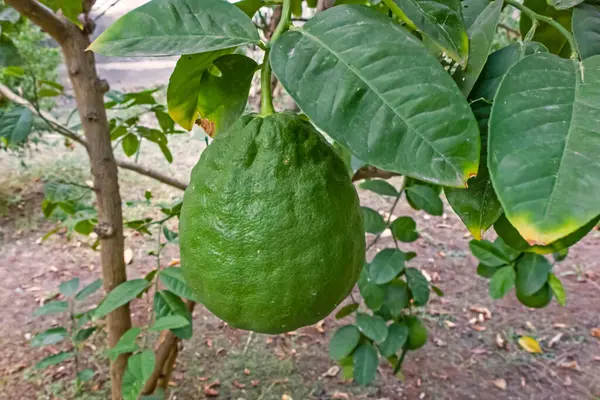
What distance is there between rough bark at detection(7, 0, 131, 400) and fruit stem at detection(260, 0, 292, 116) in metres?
0.63

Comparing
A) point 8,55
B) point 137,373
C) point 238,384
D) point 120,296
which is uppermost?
point 8,55

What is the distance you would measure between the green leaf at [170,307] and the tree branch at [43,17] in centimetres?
57

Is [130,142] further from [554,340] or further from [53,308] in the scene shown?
[554,340]

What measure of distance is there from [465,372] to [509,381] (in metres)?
0.16

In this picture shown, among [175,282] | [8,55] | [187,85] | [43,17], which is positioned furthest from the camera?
[8,55]

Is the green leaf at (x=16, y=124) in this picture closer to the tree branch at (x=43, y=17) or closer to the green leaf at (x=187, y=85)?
the tree branch at (x=43, y=17)

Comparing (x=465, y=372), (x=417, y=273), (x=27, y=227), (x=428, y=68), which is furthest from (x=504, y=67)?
(x=27, y=227)

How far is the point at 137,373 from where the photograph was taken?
1011 mm

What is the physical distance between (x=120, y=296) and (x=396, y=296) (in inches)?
28.6

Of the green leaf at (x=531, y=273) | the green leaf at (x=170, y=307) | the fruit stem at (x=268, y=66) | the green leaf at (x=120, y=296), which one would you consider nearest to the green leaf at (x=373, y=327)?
the green leaf at (x=531, y=273)

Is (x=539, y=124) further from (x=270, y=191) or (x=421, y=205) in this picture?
(x=421, y=205)

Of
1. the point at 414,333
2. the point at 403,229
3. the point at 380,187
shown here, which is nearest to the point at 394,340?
the point at 414,333

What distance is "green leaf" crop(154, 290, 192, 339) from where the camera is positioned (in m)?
1.12

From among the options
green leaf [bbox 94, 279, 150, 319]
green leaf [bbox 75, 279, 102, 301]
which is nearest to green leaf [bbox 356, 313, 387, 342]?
green leaf [bbox 94, 279, 150, 319]
